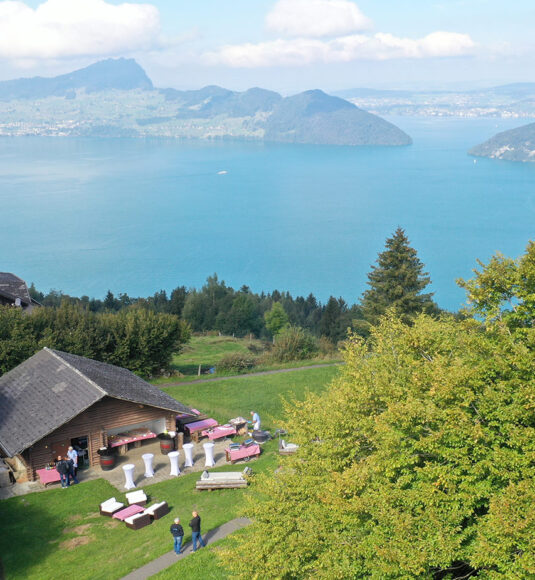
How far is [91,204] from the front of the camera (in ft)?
624

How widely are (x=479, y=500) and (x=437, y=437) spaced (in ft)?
4.07

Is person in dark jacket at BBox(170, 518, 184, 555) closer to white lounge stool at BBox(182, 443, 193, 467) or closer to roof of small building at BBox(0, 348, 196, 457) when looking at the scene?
white lounge stool at BBox(182, 443, 193, 467)

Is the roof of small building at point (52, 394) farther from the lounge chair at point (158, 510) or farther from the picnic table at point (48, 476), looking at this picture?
the lounge chair at point (158, 510)

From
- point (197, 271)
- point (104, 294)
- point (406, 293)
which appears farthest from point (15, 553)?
point (197, 271)

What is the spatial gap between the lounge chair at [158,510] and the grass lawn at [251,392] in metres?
9.06

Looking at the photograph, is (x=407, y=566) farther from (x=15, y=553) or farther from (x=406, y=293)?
(x=406, y=293)

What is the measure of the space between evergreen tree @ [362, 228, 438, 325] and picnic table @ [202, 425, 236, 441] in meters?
20.6

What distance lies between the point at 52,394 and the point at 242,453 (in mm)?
7660

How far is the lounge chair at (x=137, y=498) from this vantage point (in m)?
17.5

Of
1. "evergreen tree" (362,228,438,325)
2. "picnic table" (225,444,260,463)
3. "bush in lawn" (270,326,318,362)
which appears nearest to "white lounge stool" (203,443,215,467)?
"picnic table" (225,444,260,463)

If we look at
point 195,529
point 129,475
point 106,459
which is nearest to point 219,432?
point 106,459

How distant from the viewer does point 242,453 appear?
21.3m

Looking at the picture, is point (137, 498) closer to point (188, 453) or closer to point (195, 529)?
point (188, 453)

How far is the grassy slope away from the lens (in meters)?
14.2
